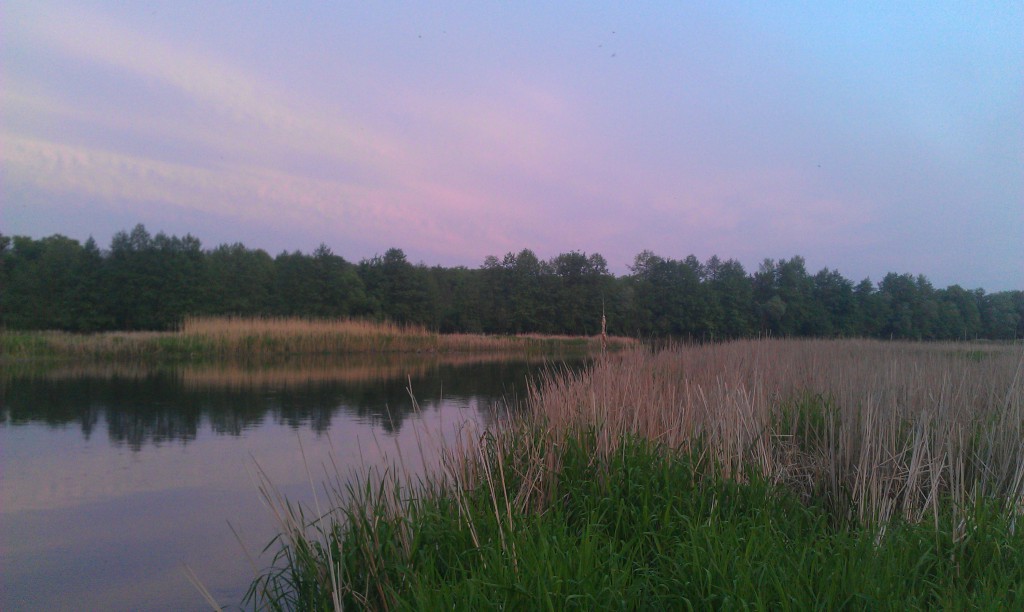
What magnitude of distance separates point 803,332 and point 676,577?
1089 inches

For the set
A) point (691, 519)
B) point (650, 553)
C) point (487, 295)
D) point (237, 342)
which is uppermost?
point (487, 295)

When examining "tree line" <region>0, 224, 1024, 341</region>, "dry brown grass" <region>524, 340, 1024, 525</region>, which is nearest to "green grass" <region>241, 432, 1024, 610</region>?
"dry brown grass" <region>524, 340, 1024, 525</region>

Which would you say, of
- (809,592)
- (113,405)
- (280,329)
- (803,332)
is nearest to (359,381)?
(113,405)

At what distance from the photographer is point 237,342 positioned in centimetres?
2403

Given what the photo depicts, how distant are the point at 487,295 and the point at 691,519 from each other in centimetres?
4173

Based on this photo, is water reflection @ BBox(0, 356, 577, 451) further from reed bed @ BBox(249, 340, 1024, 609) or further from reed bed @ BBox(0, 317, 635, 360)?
reed bed @ BBox(249, 340, 1024, 609)

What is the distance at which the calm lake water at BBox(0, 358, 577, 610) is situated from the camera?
461cm

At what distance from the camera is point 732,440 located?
4.25 metres

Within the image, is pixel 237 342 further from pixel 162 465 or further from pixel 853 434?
pixel 853 434

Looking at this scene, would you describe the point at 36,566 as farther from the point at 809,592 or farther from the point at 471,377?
the point at 471,377

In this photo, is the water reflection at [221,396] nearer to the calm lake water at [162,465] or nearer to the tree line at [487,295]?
the calm lake water at [162,465]

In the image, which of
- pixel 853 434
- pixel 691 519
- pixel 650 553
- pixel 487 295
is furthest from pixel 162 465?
pixel 487 295

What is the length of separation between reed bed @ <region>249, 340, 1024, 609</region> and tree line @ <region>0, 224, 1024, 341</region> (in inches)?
469

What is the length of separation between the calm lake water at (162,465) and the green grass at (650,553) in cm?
70
